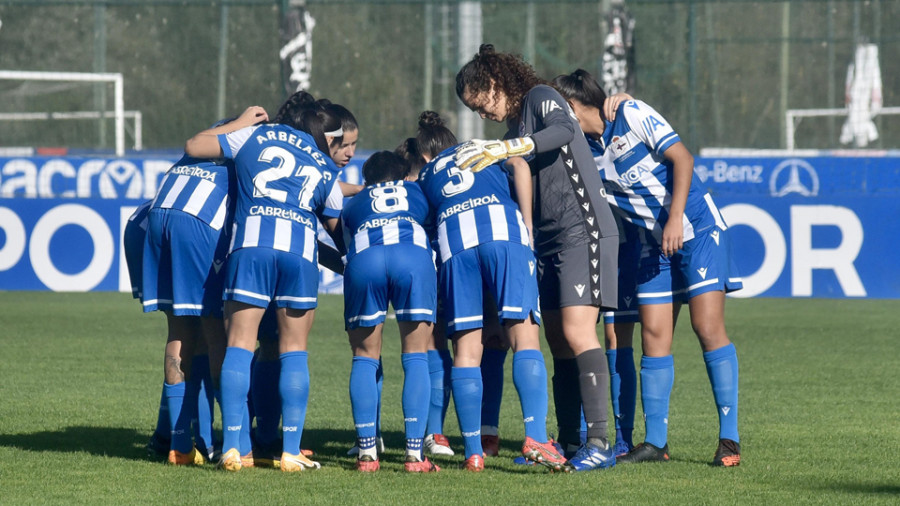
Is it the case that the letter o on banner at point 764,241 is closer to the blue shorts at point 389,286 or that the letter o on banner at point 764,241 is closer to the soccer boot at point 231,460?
the blue shorts at point 389,286

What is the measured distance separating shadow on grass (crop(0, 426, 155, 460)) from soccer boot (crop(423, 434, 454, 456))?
135 centimetres

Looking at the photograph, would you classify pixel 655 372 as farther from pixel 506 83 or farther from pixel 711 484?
pixel 506 83

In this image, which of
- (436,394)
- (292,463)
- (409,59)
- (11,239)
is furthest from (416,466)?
(409,59)

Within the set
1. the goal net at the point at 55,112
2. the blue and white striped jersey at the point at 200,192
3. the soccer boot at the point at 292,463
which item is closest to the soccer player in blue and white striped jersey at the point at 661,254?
the soccer boot at the point at 292,463

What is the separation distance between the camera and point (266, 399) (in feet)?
19.8

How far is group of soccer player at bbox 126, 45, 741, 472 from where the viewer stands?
5.47 metres

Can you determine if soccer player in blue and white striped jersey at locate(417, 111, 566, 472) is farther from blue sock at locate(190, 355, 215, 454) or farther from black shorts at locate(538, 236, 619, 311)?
blue sock at locate(190, 355, 215, 454)

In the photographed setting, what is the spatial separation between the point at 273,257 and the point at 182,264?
1.66 ft

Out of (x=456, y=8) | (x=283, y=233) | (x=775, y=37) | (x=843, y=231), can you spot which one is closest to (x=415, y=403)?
(x=283, y=233)

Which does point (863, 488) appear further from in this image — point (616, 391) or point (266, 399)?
point (266, 399)

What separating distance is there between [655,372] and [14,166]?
34.5ft

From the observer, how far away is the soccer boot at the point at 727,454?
5.66 m

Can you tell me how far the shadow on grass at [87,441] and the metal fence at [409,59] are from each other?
43.8ft

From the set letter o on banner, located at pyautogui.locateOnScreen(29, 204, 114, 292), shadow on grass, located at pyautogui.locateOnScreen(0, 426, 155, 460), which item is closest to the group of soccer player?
shadow on grass, located at pyautogui.locateOnScreen(0, 426, 155, 460)
